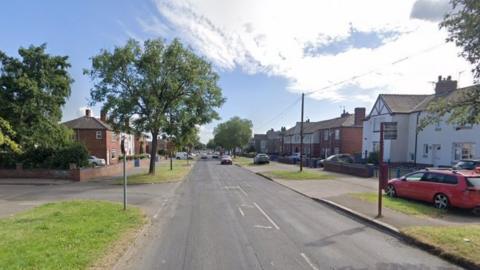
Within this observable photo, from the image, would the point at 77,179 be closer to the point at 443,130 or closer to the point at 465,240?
the point at 465,240

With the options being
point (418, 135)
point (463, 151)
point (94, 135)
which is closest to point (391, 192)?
point (463, 151)

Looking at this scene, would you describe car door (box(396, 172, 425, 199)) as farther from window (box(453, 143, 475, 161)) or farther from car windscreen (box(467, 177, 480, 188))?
window (box(453, 143, 475, 161))

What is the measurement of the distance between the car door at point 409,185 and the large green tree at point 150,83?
63.5 ft

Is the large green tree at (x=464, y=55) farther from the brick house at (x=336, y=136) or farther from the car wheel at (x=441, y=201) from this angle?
the brick house at (x=336, y=136)

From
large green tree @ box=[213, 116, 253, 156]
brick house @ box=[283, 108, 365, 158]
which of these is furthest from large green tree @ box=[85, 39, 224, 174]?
large green tree @ box=[213, 116, 253, 156]

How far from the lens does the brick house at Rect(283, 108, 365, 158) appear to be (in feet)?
201

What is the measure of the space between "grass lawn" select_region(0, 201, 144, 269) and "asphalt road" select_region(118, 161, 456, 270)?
83 cm

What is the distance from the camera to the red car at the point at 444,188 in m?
13.9

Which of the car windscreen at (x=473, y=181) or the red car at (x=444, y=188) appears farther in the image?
the car windscreen at (x=473, y=181)

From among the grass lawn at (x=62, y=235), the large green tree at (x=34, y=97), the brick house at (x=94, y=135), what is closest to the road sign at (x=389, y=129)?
the grass lawn at (x=62, y=235)

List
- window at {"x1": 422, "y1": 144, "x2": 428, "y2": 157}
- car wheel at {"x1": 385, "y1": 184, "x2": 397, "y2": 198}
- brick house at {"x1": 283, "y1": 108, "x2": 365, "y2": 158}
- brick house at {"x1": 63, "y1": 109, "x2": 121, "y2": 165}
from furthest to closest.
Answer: brick house at {"x1": 283, "y1": 108, "x2": 365, "y2": 158} → brick house at {"x1": 63, "y1": 109, "x2": 121, "y2": 165} → window at {"x1": 422, "y1": 144, "x2": 428, "y2": 157} → car wheel at {"x1": 385, "y1": 184, "x2": 397, "y2": 198}

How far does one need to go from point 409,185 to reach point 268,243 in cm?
1053

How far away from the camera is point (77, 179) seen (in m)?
28.2

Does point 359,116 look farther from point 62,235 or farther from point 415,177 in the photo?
point 62,235
